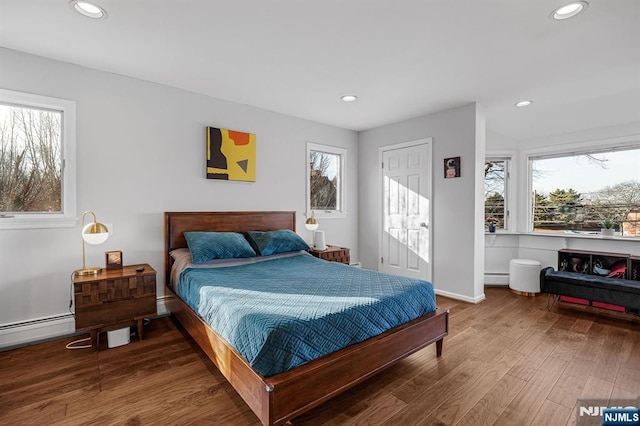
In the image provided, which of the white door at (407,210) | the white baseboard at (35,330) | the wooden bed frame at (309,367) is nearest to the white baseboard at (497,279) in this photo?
the white door at (407,210)

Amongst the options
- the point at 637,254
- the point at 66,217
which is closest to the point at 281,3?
the point at 66,217

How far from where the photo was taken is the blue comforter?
1583 millimetres

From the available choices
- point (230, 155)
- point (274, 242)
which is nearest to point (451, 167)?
point (274, 242)

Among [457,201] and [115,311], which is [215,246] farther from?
[457,201]

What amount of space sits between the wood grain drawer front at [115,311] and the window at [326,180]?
2.38 meters

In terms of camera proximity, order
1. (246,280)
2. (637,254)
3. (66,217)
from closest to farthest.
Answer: (246,280), (66,217), (637,254)

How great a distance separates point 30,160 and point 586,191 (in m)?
6.54

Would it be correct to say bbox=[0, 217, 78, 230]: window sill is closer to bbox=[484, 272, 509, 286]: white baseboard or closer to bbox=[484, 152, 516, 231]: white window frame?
bbox=[484, 272, 509, 286]: white baseboard

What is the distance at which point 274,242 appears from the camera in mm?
3488

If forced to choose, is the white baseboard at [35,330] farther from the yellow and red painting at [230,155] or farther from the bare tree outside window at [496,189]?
the bare tree outside window at [496,189]

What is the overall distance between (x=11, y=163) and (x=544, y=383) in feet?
14.8

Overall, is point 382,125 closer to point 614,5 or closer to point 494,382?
point 614,5

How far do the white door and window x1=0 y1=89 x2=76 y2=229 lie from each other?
12.7 ft

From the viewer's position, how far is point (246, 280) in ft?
8.25
